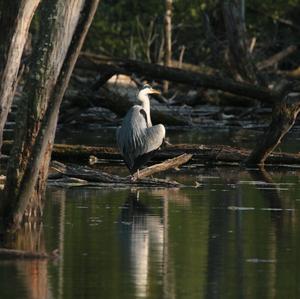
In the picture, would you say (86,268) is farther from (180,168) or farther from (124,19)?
(124,19)

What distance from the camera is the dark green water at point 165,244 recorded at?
954 cm

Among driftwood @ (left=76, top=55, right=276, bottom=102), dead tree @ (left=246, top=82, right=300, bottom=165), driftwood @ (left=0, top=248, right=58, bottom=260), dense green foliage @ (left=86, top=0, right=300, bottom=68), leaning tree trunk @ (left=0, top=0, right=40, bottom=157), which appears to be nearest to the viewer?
driftwood @ (left=0, top=248, right=58, bottom=260)

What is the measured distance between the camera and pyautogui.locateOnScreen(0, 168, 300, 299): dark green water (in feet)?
31.3

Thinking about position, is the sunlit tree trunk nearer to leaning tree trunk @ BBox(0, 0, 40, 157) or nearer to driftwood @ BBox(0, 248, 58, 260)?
leaning tree trunk @ BBox(0, 0, 40, 157)

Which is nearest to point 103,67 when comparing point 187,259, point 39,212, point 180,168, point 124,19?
point 180,168

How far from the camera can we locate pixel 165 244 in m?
11.8

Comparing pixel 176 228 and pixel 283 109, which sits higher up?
pixel 283 109

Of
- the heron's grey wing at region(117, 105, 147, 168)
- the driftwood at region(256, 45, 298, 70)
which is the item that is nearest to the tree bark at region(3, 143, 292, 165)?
the heron's grey wing at region(117, 105, 147, 168)

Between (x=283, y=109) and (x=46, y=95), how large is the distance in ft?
24.0

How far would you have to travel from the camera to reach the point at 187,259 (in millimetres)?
10844

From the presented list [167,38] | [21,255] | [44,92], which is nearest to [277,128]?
[44,92]

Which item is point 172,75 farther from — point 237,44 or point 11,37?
point 11,37

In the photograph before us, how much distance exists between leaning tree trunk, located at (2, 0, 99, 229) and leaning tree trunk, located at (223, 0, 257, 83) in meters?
22.8

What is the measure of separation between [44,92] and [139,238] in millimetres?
1552
